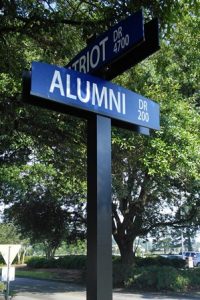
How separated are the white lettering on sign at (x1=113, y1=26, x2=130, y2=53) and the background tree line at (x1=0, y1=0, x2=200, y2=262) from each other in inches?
81.6

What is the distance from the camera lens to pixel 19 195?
83.9ft

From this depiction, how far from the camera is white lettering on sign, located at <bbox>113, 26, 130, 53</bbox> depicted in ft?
11.3

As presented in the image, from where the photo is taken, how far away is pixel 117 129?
1090cm

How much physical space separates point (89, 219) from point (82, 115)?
2.75ft

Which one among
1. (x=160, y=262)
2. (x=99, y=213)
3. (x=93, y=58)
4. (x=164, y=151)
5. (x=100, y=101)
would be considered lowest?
(x=160, y=262)

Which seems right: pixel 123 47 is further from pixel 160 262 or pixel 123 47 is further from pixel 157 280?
pixel 160 262

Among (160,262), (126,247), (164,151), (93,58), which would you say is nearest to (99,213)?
(93,58)

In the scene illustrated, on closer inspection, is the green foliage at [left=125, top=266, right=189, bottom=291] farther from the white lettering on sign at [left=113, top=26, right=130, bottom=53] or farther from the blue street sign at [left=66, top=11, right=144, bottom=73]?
the white lettering on sign at [left=113, top=26, right=130, bottom=53]

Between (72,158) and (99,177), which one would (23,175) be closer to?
(72,158)

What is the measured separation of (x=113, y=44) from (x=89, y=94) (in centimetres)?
45

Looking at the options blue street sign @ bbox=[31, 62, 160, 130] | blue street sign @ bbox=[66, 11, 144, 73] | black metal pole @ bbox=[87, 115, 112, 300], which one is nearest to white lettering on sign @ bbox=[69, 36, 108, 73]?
blue street sign @ bbox=[66, 11, 144, 73]

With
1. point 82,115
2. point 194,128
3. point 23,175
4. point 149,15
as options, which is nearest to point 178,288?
point 23,175

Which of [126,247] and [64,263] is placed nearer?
[126,247]

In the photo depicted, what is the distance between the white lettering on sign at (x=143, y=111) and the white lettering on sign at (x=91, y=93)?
0.18 metres
